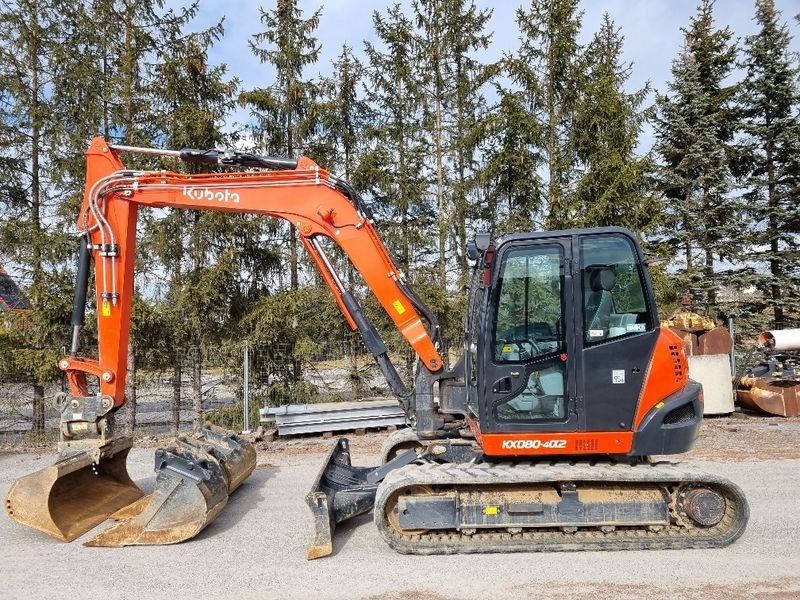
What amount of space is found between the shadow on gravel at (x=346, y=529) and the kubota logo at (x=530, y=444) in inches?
65.0

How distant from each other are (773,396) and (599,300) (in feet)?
29.4

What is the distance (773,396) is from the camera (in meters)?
11.6

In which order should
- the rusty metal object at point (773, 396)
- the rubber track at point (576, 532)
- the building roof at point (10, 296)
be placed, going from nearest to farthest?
the rubber track at point (576, 532) → the rusty metal object at point (773, 396) → the building roof at point (10, 296)

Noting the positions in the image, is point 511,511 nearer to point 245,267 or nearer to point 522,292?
point 522,292

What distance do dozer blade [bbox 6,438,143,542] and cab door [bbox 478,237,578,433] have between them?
12.5ft

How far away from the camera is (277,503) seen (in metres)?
6.50

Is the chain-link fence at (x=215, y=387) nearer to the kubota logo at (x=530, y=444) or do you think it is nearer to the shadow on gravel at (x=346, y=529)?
the shadow on gravel at (x=346, y=529)

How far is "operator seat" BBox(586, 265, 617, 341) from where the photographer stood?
491 centimetres

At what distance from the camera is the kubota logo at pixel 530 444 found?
4.91 metres

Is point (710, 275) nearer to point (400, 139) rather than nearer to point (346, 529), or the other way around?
point (400, 139)

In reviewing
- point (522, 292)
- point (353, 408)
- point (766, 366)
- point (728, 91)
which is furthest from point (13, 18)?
point (728, 91)

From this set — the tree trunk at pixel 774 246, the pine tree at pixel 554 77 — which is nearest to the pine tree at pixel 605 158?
the pine tree at pixel 554 77

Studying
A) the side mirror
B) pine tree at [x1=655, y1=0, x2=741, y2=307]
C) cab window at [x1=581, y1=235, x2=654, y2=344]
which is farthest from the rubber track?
pine tree at [x1=655, y1=0, x2=741, y2=307]

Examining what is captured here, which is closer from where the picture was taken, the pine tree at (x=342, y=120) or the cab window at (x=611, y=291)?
the cab window at (x=611, y=291)
